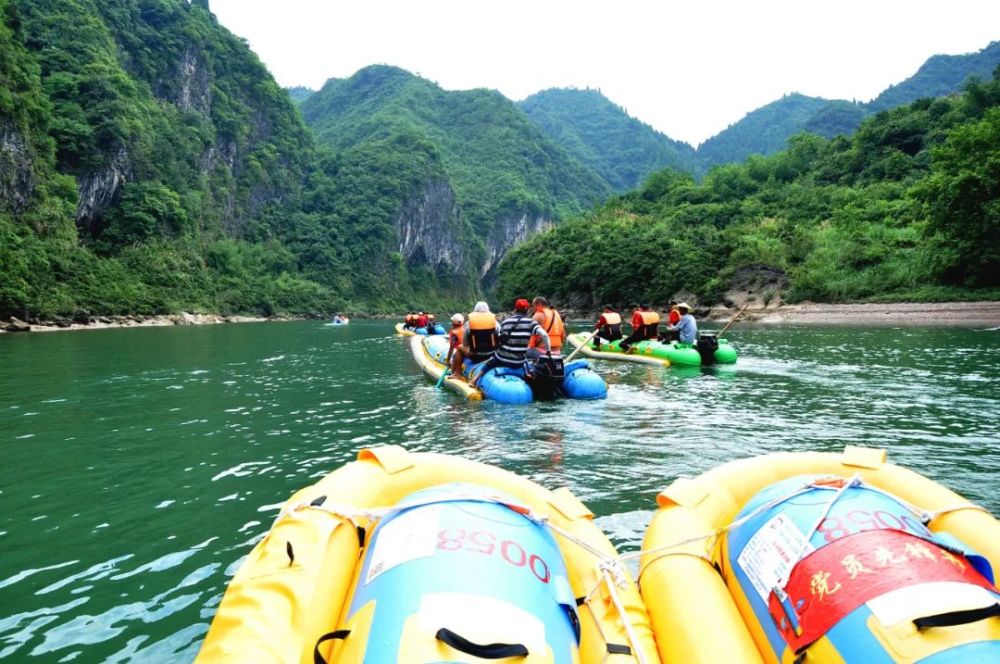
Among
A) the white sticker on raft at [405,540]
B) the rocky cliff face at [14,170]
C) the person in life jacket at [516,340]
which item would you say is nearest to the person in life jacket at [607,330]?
the person in life jacket at [516,340]

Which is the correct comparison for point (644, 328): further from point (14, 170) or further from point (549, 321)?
point (14, 170)

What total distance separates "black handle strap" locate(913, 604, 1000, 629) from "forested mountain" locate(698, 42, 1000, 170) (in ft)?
304

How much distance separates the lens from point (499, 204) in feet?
357

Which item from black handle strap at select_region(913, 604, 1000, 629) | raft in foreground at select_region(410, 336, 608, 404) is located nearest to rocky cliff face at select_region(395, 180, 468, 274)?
raft in foreground at select_region(410, 336, 608, 404)

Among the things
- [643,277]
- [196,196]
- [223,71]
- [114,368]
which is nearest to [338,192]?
[223,71]

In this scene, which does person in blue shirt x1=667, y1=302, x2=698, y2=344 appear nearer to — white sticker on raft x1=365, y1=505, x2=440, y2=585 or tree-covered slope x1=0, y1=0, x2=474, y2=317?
white sticker on raft x1=365, y1=505, x2=440, y2=585

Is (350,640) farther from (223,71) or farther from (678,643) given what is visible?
(223,71)

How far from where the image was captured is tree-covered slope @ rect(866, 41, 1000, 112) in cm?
10653

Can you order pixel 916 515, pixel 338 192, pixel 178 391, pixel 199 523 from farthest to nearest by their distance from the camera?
pixel 338 192 → pixel 178 391 → pixel 199 523 → pixel 916 515

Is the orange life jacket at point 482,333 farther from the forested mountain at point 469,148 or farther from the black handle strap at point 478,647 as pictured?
the forested mountain at point 469,148

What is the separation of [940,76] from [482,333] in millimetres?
139767

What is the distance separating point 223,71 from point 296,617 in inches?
3287

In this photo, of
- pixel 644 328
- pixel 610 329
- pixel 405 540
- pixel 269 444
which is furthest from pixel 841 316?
Result: pixel 405 540

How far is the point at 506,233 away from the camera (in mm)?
109812
